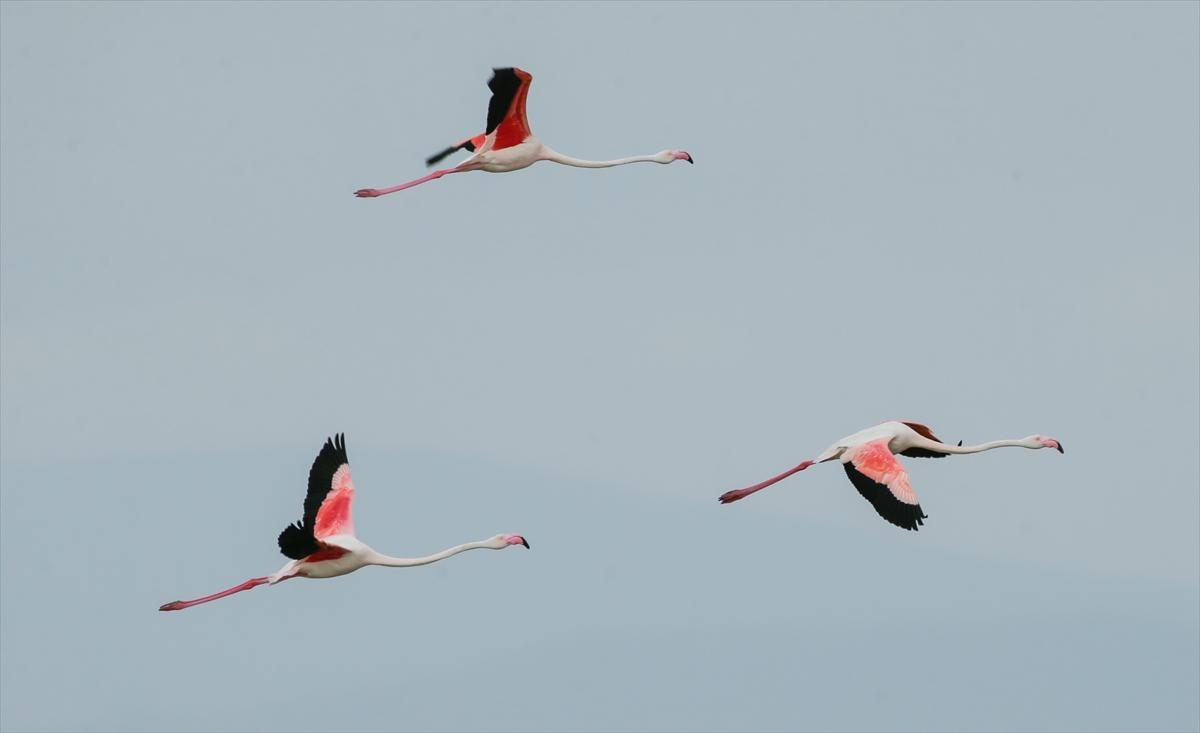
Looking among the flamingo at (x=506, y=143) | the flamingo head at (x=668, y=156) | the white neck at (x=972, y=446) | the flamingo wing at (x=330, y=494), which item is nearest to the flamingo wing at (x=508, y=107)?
the flamingo at (x=506, y=143)

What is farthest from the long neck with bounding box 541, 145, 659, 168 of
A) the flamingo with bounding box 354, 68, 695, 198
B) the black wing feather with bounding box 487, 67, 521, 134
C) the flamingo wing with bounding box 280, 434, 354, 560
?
the flamingo wing with bounding box 280, 434, 354, 560

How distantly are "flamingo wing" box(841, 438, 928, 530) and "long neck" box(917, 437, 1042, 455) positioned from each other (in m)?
0.99

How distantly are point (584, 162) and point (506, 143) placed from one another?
1.41 meters

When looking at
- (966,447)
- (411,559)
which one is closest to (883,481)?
(966,447)

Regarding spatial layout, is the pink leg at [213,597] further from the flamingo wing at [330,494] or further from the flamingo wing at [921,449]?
the flamingo wing at [921,449]

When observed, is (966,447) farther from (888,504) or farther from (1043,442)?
(888,504)

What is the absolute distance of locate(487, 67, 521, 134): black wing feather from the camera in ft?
76.3

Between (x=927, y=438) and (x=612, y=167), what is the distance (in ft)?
16.8

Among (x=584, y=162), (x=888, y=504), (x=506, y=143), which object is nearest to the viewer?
(x=888, y=504)

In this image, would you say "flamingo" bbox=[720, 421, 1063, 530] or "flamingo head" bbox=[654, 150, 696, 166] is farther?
"flamingo head" bbox=[654, 150, 696, 166]

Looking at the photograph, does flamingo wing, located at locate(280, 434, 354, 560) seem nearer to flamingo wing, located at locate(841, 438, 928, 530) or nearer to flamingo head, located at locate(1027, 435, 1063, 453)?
flamingo wing, located at locate(841, 438, 928, 530)

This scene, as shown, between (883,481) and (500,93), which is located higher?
(500,93)

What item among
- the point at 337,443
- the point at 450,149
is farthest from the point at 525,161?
the point at 337,443

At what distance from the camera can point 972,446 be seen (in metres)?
25.1
